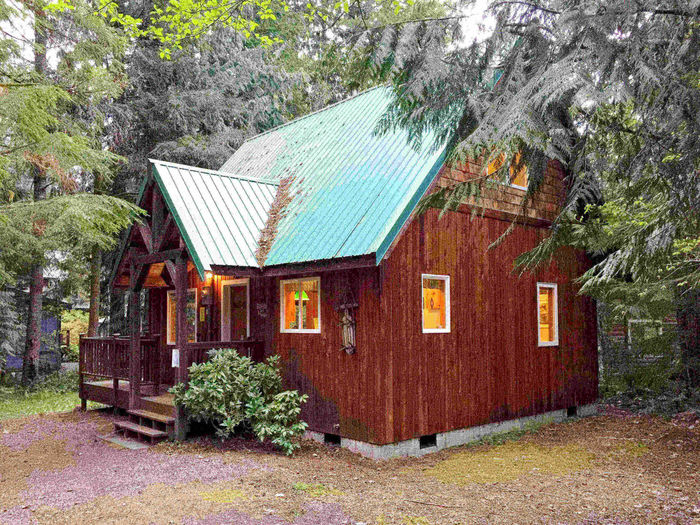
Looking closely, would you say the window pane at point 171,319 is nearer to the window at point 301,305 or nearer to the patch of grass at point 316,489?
the window at point 301,305

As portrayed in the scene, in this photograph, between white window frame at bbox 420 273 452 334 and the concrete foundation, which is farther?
white window frame at bbox 420 273 452 334

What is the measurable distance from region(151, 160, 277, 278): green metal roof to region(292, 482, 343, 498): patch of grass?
11.2 ft

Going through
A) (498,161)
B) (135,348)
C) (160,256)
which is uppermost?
(498,161)

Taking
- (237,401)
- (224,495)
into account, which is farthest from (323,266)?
(224,495)

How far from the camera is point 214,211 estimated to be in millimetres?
9984

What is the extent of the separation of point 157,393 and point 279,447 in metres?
3.29

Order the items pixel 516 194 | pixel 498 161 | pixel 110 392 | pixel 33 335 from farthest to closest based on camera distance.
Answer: pixel 33 335
pixel 110 392
pixel 516 194
pixel 498 161

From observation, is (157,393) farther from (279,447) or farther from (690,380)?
(690,380)

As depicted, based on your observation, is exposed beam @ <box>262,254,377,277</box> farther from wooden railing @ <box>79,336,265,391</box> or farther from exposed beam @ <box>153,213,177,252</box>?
exposed beam @ <box>153,213,177,252</box>

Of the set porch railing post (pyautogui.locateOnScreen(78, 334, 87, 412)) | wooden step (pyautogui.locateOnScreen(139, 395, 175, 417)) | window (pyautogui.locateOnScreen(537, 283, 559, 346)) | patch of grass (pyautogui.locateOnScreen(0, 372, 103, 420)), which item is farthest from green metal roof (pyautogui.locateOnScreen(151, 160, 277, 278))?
patch of grass (pyautogui.locateOnScreen(0, 372, 103, 420))

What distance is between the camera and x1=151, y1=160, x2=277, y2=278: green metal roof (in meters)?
9.14

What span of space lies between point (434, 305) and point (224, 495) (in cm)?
451

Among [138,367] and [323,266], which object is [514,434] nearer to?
[323,266]

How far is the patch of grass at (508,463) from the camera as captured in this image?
7727 mm
